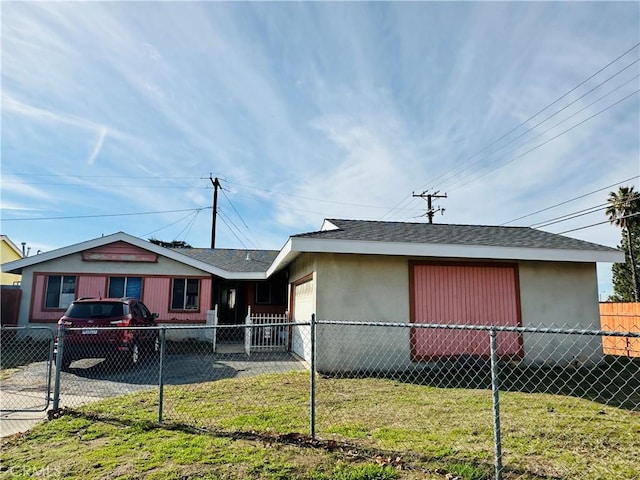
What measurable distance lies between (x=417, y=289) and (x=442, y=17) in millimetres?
5919

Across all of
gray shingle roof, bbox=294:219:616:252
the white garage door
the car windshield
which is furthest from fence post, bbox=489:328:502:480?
the car windshield

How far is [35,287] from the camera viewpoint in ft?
48.0

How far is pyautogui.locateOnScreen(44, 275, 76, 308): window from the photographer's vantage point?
14.8 meters

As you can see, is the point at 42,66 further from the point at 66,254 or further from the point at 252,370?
the point at 66,254

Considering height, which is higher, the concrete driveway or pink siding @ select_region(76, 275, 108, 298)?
pink siding @ select_region(76, 275, 108, 298)

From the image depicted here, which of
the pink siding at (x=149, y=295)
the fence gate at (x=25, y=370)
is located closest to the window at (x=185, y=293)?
the pink siding at (x=149, y=295)

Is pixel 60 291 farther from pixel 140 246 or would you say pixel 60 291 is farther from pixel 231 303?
pixel 231 303

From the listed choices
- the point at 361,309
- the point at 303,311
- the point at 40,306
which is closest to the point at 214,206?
the point at 40,306

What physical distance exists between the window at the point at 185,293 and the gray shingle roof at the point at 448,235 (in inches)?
261

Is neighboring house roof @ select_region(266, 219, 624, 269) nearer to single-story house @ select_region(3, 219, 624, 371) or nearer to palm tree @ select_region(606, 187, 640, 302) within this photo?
single-story house @ select_region(3, 219, 624, 371)

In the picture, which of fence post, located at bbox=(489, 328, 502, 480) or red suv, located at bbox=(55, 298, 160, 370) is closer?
fence post, located at bbox=(489, 328, 502, 480)

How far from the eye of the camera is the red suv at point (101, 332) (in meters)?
8.59

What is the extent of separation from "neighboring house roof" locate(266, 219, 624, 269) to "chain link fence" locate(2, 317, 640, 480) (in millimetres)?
1947

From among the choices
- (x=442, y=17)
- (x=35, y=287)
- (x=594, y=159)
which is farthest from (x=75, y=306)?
(x=594, y=159)
